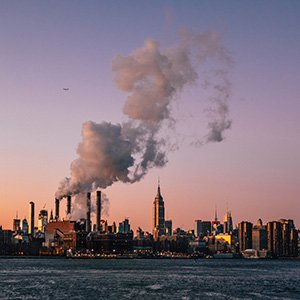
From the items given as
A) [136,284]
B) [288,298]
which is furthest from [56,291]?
[288,298]

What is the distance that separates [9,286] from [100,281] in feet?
85.5

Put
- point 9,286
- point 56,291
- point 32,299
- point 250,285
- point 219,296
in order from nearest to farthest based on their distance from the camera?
1. point 32,299
2. point 219,296
3. point 56,291
4. point 9,286
5. point 250,285

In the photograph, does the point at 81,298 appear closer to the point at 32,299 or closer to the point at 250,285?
the point at 32,299

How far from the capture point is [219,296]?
119 meters

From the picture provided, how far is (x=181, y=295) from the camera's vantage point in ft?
391

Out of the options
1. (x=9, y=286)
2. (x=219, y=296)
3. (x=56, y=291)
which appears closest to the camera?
(x=219, y=296)

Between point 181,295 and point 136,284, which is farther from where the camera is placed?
point 136,284

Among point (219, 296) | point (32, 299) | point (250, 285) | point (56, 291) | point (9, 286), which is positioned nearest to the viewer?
point (32, 299)

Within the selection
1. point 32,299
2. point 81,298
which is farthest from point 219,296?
point 32,299

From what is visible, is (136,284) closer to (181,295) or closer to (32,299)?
(181,295)

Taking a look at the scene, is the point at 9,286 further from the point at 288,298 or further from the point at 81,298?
the point at 288,298

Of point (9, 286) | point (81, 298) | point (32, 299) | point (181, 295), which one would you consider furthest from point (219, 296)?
point (9, 286)

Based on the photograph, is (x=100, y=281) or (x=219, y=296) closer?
(x=219, y=296)

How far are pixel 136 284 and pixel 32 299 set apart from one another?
38.7 meters
